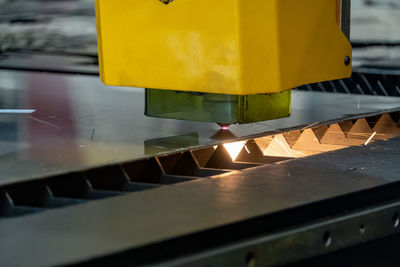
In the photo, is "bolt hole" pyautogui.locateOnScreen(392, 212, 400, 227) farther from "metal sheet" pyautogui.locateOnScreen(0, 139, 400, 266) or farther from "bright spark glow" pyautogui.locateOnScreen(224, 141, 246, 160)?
"bright spark glow" pyautogui.locateOnScreen(224, 141, 246, 160)

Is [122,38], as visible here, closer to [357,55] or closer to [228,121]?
[228,121]

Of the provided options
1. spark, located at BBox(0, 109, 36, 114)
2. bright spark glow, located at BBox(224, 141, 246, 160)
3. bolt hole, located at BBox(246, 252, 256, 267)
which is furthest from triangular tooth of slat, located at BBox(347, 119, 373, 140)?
spark, located at BBox(0, 109, 36, 114)

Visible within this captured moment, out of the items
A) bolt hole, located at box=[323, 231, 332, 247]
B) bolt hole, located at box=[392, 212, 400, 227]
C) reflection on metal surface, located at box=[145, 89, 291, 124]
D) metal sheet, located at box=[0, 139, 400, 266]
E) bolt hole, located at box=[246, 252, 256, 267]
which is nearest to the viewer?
metal sheet, located at box=[0, 139, 400, 266]

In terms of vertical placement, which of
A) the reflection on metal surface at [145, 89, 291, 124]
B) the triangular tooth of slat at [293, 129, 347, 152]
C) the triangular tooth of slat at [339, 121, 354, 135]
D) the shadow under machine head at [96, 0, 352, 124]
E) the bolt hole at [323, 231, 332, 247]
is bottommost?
the bolt hole at [323, 231, 332, 247]

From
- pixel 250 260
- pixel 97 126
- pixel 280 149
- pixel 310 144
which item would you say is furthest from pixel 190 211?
pixel 97 126

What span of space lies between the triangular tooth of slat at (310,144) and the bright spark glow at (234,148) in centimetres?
19

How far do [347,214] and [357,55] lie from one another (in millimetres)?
2376

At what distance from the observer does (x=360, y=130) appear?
1.96 m

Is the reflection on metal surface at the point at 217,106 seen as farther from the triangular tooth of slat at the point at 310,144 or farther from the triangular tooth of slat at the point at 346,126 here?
the triangular tooth of slat at the point at 346,126

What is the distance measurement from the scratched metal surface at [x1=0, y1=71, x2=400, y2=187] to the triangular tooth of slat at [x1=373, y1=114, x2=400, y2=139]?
9 centimetres

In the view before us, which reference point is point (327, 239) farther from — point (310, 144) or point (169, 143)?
point (310, 144)

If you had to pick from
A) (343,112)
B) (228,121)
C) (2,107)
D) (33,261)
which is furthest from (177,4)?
(2,107)

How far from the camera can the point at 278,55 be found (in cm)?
128

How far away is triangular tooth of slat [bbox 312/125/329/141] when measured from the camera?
1817 mm
